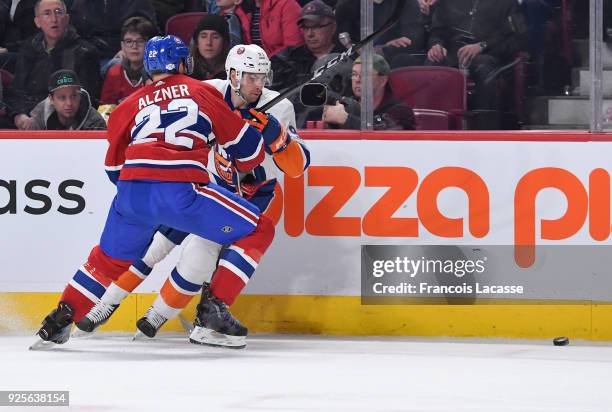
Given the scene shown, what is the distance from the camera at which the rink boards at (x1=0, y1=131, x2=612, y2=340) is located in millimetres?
5430

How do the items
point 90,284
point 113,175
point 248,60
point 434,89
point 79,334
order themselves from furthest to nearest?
1. point 434,89
2. point 79,334
3. point 248,60
4. point 113,175
5. point 90,284

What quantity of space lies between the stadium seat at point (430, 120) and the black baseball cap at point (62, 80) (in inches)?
55.0

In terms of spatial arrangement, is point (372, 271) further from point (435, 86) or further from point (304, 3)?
point (304, 3)

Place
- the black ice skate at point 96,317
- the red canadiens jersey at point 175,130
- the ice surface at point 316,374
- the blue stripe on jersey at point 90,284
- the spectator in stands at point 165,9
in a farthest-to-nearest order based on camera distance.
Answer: the spectator in stands at point 165,9 < the black ice skate at point 96,317 < the blue stripe on jersey at point 90,284 < the red canadiens jersey at point 175,130 < the ice surface at point 316,374

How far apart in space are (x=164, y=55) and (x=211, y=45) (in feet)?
1.82

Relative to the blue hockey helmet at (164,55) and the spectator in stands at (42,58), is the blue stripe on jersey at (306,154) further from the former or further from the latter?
the spectator in stands at (42,58)

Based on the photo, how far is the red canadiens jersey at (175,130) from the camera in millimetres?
4922

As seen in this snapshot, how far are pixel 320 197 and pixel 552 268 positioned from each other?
0.97m

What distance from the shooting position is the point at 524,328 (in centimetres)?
546

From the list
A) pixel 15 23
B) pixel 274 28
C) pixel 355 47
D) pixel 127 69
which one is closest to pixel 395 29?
pixel 355 47

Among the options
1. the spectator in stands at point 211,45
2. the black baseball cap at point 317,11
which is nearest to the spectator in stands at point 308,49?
the black baseball cap at point 317,11

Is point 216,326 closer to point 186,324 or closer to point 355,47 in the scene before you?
point 186,324

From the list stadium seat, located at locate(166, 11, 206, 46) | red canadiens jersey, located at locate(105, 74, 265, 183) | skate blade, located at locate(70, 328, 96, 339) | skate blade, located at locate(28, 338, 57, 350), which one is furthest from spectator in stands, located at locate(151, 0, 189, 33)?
skate blade, located at locate(28, 338, 57, 350)

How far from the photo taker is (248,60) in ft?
17.3
